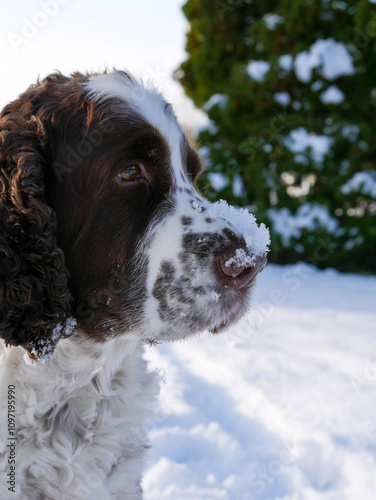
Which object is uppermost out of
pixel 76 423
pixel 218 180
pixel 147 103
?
pixel 147 103

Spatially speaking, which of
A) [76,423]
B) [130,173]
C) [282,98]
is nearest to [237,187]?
[282,98]

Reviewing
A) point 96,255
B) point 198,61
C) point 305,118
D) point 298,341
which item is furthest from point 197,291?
point 198,61

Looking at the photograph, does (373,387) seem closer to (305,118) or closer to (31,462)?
(31,462)

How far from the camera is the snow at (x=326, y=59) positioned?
862 centimetres

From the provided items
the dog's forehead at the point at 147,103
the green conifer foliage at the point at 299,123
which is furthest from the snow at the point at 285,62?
the dog's forehead at the point at 147,103

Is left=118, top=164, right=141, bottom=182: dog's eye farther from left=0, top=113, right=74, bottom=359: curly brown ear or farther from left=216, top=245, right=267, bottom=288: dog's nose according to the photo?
left=216, top=245, right=267, bottom=288: dog's nose

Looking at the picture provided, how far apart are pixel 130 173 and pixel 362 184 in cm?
730

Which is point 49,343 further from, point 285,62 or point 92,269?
point 285,62

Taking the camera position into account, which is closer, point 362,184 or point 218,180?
point 362,184

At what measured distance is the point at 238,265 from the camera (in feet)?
6.70

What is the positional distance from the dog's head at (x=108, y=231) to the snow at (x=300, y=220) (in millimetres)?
6934

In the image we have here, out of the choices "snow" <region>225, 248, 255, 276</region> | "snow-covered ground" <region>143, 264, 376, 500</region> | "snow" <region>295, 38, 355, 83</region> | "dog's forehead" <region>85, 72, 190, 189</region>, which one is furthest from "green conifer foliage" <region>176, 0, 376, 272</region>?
"snow" <region>225, 248, 255, 276</region>

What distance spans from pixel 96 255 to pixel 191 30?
910 centimetres

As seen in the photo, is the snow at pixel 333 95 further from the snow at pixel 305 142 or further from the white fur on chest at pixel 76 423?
the white fur on chest at pixel 76 423
